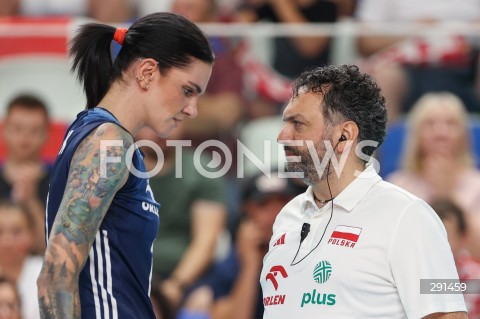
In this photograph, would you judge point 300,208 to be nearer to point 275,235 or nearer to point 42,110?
point 275,235

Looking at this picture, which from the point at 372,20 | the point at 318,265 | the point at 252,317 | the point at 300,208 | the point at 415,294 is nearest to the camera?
the point at 415,294

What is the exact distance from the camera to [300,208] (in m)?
3.57

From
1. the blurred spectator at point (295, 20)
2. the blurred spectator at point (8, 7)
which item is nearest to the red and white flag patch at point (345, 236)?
the blurred spectator at point (295, 20)

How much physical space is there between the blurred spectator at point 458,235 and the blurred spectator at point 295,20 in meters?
1.47

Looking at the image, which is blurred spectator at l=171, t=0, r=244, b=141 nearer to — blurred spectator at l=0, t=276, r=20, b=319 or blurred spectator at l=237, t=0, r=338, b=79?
blurred spectator at l=237, t=0, r=338, b=79

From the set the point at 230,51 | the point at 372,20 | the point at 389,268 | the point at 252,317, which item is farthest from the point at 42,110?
the point at 389,268

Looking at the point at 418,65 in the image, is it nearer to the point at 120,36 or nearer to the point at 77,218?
the point at 120,36

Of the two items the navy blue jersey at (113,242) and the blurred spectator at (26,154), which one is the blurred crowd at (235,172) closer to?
the blurred spectator at (26,154)

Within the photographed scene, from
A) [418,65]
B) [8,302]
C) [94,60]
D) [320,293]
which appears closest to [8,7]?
[8,302]

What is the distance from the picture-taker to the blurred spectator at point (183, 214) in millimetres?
6281

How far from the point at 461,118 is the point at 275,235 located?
307 cm

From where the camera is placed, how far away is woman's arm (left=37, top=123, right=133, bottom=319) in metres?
2.95

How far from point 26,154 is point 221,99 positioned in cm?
144

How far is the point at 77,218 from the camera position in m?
2.99
